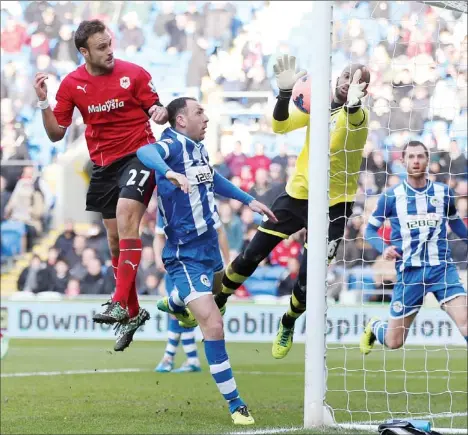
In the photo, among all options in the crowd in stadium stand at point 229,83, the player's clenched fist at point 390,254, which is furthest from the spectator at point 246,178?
the player's clenched fist at point 390,254

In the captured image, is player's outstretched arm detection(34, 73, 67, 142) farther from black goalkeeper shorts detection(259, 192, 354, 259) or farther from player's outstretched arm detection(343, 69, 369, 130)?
player's outstretched arm detection(343, 69, 369, 130)

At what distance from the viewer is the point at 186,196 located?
23.2 ft

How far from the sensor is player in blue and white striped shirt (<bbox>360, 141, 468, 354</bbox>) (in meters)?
9.03

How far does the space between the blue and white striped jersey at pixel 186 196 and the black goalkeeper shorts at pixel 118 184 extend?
4.8 inches

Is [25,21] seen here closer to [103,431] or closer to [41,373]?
[41,373]

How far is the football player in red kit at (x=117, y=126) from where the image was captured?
269 inches

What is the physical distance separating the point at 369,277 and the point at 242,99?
5.16 metres

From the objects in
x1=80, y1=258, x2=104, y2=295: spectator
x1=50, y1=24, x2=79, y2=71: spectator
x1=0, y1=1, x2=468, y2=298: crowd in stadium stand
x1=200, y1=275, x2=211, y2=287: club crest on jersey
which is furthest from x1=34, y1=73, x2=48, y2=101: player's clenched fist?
x1=50, y1=24, x2=79, y2=71: spectator

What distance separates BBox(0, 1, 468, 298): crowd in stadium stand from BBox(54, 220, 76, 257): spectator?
1.2 inches

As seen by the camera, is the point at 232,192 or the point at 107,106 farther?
the point at 232,192

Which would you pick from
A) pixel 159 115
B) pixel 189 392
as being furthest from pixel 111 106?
pixel 189 392

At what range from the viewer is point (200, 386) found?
402 inches

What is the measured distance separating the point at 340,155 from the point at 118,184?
1842 mm

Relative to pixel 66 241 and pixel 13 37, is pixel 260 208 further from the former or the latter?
pixel 13 37
